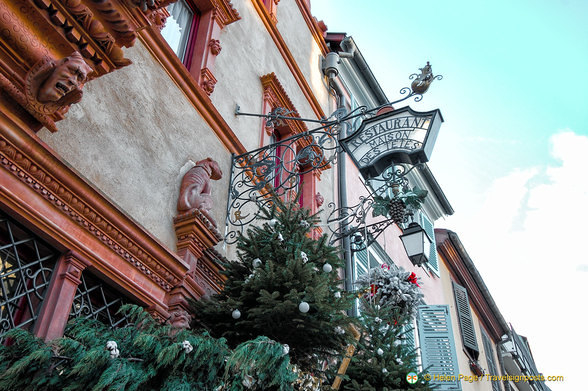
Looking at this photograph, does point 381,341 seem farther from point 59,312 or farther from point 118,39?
point 118,39

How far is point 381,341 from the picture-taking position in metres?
6.45

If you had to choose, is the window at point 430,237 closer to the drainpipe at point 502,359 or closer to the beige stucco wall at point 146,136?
the drainpipe at point 502,359

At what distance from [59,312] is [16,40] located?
1733 mm

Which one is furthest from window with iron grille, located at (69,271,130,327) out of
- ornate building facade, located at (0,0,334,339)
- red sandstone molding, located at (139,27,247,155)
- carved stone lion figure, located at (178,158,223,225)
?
red sandstone molding, located at (139,27,247,155)

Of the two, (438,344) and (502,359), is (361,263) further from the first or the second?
(502,359)

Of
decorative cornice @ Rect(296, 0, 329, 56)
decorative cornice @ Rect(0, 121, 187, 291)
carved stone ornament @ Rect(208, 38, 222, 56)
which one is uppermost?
decorative cornice @ Rect(296, 0, 329, 56)

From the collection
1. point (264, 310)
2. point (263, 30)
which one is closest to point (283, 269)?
point (264, 310)

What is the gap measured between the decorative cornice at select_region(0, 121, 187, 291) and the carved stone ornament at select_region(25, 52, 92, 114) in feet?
1.01

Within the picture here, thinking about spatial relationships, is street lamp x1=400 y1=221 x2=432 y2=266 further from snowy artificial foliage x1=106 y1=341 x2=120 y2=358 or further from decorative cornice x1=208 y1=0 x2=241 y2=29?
snowy artificial foliage x1=106 y1=341 x2=120 y2=358

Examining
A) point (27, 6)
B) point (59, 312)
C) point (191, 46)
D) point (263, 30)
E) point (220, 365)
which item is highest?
point (263, 30)

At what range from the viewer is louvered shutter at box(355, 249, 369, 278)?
1139 cm

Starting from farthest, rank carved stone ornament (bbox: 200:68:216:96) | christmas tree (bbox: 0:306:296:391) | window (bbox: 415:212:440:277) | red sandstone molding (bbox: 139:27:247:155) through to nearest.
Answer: window (bbox: 415:212:440:277), carved stone ornament (bbox: 200:68:216:96), red sandstone molding (bbox: 139:27:247:155), christmas tree (bbox: 0:306:296:391)

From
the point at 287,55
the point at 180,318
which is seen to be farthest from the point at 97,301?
the point at 287,55

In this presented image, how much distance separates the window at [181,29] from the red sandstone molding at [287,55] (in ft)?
6.39
